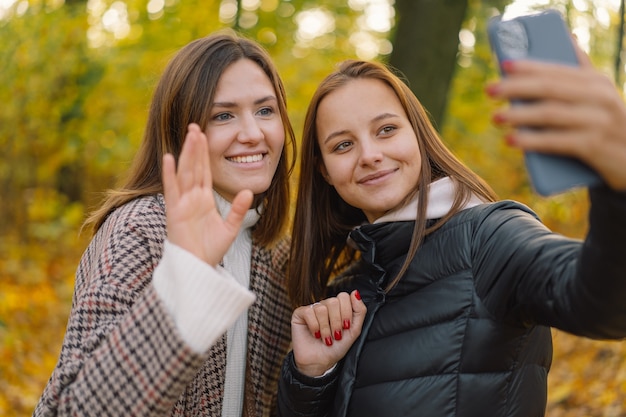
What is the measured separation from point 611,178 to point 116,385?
4.23 ft

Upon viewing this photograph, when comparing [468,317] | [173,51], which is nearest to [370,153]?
[468,317]

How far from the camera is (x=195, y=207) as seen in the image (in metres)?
1.79

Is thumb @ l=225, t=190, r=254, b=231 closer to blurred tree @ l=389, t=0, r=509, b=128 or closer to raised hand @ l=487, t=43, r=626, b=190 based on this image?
raised hand @ l=487, t=43, r=626, b=190

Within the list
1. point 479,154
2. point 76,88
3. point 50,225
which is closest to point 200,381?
point 76,88

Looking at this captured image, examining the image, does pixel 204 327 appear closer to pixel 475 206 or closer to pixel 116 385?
pixel 116 385

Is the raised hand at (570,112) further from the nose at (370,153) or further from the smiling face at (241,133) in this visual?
the smiling face at (241,133)

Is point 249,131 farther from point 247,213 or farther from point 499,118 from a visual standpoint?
point 499,118

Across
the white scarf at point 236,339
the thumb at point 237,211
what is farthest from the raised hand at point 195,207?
the white scarf at point 236,339

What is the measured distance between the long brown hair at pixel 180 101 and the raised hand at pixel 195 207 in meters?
0.77

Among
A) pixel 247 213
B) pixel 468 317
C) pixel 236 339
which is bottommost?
pixel 236 339

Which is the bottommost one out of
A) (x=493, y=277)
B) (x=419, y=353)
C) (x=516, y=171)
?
(x=516, y=171)

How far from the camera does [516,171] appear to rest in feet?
33.4

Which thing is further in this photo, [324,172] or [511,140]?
[324,172]

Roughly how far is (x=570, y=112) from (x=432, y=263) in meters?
1.01
